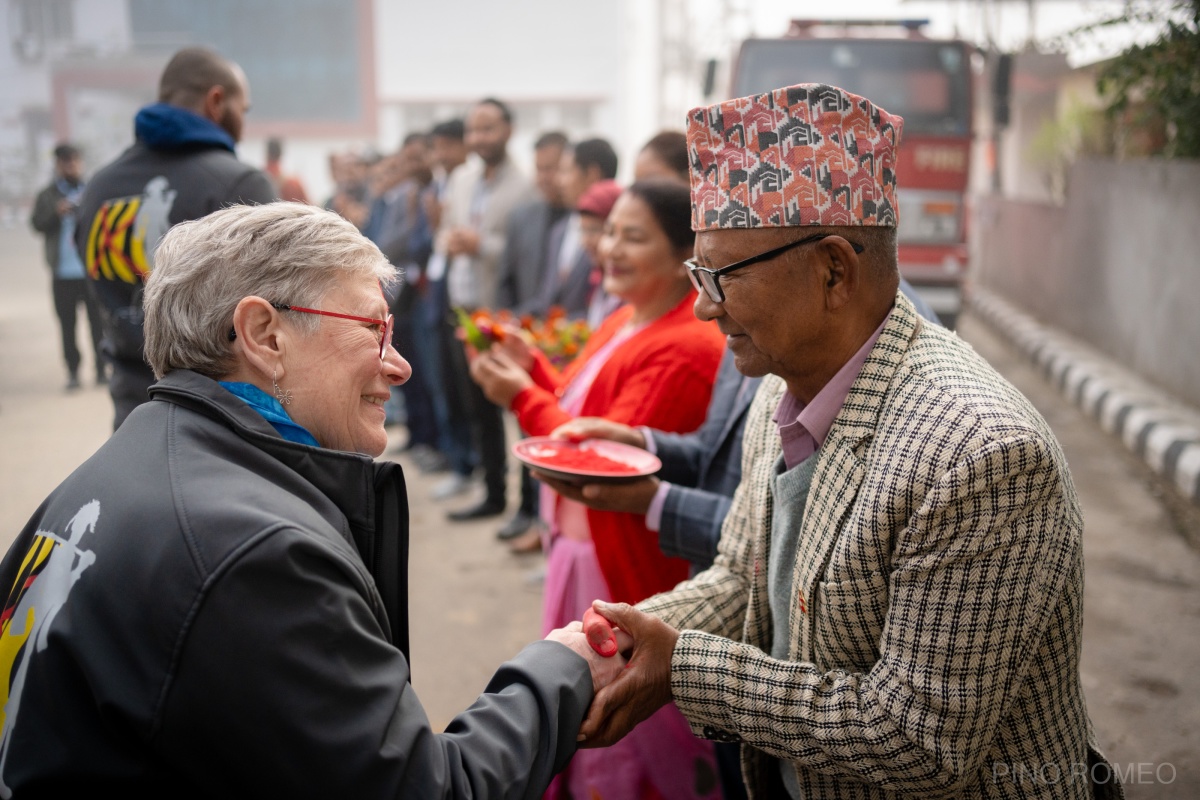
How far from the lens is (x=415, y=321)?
7.05 metres

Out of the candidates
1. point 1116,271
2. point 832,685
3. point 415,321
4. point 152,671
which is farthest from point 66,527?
point 1116,271

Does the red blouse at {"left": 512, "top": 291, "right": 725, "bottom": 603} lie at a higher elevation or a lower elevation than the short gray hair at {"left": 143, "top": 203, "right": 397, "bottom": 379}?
lower

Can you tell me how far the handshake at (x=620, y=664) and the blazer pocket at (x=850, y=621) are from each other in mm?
274

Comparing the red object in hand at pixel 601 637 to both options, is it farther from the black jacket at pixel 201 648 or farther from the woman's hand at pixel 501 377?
the woman's hand at pixel 501 377

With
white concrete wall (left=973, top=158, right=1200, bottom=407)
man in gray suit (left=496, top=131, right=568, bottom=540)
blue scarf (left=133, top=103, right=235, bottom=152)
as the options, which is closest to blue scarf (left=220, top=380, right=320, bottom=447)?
blue scarf (left=133, top=103, right=235, bottom=152)

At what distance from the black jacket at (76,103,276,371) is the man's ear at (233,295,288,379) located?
75.5 inches

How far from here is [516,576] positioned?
5129mm

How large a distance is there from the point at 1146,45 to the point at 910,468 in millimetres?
6739

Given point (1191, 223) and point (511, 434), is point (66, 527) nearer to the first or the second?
point (511, 434)

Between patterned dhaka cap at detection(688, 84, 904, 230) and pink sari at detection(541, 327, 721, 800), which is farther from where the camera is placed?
pink sari at detection(541, 327, 721, 800)

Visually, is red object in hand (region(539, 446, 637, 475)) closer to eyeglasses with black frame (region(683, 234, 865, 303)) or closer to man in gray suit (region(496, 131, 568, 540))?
eyeglasses with black frame (region(683, 234, 865, 303))

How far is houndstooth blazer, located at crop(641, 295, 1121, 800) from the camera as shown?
4.63ft

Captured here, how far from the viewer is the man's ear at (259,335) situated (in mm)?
1454

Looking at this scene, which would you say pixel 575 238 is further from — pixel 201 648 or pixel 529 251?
pixel 201 648
